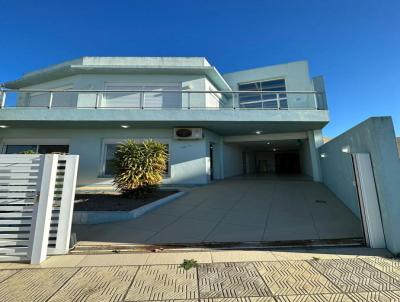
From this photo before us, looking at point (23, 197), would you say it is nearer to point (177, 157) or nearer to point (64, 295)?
point (64, 295)

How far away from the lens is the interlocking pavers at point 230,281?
230 cm

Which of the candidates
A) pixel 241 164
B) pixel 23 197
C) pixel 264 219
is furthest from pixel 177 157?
pixel 241 164

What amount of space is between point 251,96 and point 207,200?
8987mm

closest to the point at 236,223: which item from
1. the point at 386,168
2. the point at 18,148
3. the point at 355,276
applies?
the point at 355,276

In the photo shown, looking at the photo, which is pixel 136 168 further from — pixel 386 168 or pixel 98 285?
pixel 386 168

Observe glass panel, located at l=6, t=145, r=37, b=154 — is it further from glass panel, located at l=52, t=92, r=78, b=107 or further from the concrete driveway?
the concrete driveway

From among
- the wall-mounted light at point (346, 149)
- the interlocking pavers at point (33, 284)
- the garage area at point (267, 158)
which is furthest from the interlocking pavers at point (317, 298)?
the garage area at point (267, 158)

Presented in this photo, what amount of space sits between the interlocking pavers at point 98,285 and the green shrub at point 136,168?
438 centimetres

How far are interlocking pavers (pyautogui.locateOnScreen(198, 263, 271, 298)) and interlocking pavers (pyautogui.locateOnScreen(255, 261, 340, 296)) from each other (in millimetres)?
131

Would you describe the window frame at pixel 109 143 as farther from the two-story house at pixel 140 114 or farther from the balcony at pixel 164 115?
the balcony at pixel 164 115

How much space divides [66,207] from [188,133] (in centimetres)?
768

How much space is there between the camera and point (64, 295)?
7.54ft

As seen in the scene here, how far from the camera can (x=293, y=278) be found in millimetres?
2570

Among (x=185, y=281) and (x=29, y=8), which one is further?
(x=29, y=8)
